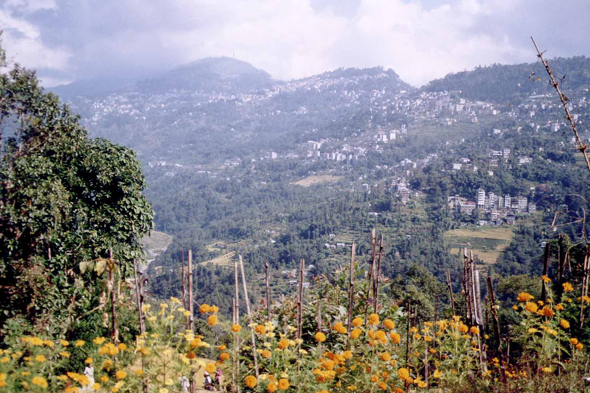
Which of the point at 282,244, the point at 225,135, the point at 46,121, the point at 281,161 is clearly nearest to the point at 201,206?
the point at 281,161

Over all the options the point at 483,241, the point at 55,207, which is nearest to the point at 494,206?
the point at 483,241

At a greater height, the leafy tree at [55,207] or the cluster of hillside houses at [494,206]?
the leafy tree at [55,207]

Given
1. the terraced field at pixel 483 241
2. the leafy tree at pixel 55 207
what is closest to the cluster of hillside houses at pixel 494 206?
the terraced field at pixel 483 241

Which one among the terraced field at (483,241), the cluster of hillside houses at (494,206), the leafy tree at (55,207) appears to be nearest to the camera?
the leafy tree at (55,207)

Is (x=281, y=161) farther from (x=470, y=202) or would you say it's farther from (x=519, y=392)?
(x=519, y=392)

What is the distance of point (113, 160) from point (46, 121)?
130 centimetres

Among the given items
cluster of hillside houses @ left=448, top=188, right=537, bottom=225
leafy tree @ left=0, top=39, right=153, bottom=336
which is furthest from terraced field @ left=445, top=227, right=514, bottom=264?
leafy tree @ left=0, top=39, right=153, bottom=336

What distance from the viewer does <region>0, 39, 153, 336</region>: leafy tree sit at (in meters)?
4.65

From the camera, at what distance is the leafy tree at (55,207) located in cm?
465

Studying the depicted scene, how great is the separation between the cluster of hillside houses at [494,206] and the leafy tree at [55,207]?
59.4 m

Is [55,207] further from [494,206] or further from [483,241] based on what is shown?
[494,206]

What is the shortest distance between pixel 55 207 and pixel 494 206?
68749mm

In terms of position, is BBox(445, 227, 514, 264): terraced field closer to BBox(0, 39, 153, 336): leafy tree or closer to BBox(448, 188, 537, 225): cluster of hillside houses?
BBox(448, 188, 537, 225): cluster of hillside houses

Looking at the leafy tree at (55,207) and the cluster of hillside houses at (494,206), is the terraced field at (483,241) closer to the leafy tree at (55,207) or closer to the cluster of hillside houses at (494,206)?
the cluster of hillside houses at (494,206)
